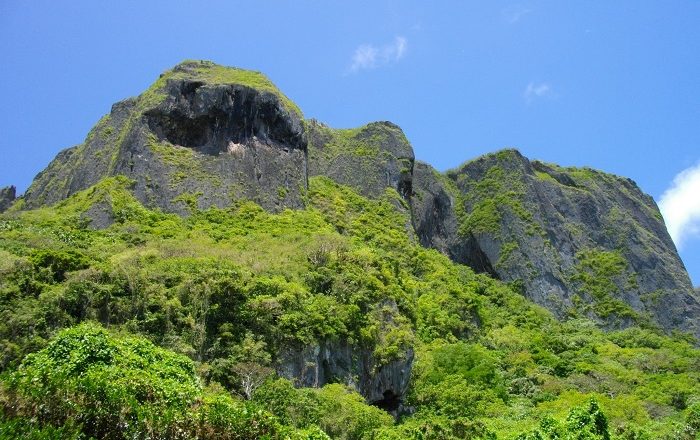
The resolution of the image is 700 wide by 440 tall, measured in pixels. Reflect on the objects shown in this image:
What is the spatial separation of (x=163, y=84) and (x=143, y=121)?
4392mm

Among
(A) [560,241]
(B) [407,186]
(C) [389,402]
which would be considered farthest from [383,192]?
(C) [389,402]

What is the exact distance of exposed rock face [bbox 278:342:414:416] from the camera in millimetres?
32562

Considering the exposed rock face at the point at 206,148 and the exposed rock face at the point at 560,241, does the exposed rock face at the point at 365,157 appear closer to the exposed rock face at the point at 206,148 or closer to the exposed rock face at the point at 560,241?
the exposed rock face at the point at 560,241

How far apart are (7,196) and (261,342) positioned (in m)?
53.2

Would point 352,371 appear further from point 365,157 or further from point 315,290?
point 365,157

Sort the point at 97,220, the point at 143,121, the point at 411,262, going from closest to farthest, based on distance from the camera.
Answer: the point at 97,220, the point at 143,121, the point at 411,262

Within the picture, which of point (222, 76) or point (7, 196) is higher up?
point (222, 76)

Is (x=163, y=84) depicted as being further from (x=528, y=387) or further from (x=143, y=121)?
(x=528, y=387)

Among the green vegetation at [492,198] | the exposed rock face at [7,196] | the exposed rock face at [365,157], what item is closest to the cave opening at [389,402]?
the exposed rock face at [365,157]

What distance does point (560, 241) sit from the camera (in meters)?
78.5

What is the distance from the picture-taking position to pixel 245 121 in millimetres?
58281

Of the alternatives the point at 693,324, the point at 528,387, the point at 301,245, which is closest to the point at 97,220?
the point at 301,245

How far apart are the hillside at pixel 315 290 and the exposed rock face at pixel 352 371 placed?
0.35 feet

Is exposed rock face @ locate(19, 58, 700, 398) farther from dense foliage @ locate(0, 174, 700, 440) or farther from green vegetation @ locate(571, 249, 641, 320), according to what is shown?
dense foliage @ locate(0, 174, 700, 440)
